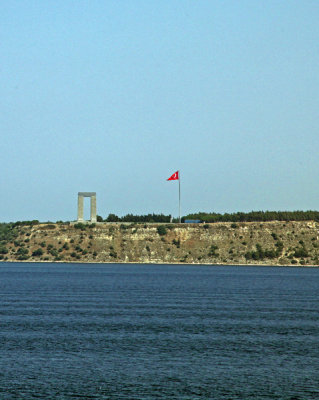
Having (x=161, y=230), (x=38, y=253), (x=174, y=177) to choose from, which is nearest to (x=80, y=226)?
(x=38, y=253)

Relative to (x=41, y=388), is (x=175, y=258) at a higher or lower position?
higher

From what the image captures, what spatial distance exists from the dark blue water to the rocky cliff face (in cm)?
9404

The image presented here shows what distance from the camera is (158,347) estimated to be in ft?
146

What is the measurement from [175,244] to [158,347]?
137 m

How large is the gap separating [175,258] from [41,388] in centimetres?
14753

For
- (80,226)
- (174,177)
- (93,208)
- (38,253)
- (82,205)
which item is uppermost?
(174,177)

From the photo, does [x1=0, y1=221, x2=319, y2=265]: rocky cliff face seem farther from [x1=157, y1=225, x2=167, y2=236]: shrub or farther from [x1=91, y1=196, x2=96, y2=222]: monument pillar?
[x1=91, y1=196, x2=96, y2=222]: monument pillar

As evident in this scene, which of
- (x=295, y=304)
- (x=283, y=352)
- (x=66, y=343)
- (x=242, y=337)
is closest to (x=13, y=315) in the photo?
(x=66, y=343)

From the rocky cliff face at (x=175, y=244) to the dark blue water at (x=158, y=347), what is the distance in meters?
94.0

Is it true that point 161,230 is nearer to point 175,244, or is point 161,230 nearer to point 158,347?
point 175,244

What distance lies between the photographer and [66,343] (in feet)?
149

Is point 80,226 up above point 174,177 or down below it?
below

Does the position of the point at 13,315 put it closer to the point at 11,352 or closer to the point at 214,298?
the point at 11,352

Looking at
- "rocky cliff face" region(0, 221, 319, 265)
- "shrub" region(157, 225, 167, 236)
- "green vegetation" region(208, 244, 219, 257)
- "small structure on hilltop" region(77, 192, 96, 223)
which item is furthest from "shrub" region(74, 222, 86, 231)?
"green vegetation" region(208, 244, 219, 257)
